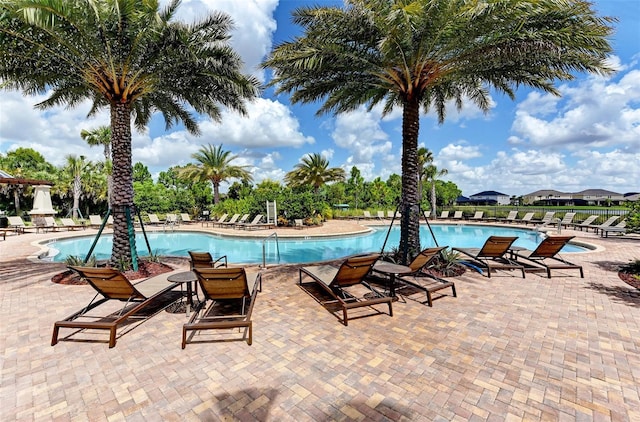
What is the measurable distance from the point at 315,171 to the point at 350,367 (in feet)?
96.1

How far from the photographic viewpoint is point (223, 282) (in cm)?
430

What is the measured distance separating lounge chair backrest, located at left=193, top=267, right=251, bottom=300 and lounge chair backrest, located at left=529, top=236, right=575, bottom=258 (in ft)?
24.3

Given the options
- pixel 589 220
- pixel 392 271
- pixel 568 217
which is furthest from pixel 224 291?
pixel 589 220

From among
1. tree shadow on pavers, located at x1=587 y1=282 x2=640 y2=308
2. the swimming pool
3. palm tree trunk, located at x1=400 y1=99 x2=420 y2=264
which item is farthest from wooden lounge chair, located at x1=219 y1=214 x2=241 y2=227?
tree shadow on pavers, located at x1=587 y1=282 x2=640 y2=308

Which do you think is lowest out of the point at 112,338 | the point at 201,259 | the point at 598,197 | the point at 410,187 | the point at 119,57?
the point at 112,338

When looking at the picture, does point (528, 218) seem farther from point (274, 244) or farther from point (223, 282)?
point (223, 282)

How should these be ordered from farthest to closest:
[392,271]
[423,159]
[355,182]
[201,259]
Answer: [355,182]
[423,159]
[201,259]
[392,271]

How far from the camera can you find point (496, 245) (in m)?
7.67

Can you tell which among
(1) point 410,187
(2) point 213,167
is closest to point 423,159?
(2) point 213,167

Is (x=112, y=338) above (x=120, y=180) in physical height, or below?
below

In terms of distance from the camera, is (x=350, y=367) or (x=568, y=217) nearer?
(x=350, y=367)

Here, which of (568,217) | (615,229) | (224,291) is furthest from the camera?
(568,217)

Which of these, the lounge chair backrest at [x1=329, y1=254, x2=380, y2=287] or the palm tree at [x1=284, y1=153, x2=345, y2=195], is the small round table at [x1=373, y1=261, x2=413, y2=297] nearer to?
the lounge chair backrest at [x1=329, y1=254, x2=380, y2=287]

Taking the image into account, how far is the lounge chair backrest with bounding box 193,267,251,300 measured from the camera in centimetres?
420
